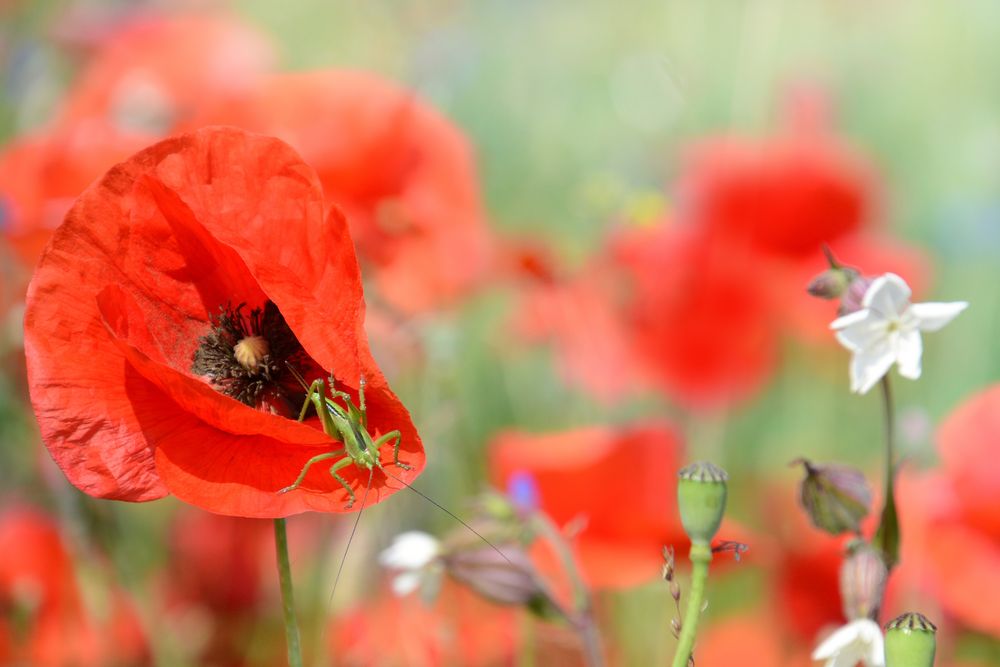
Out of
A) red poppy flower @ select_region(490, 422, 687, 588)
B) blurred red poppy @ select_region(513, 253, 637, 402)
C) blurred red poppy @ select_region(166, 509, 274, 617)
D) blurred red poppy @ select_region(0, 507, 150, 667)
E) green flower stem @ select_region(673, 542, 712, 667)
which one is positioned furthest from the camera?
blurred red poppy @ select_region(513, 253, 637, 402)

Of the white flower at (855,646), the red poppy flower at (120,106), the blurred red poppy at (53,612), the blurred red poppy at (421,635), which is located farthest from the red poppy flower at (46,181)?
the white flower at (855,646)

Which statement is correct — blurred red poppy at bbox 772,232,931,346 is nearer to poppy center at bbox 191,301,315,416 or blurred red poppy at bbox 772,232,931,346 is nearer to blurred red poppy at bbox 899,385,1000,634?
blurred red poppy at bbox 899,385,1000,634

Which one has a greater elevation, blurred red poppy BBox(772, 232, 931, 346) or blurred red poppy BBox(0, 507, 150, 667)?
blurred red poppy BBox(772, 232, 931, 346)

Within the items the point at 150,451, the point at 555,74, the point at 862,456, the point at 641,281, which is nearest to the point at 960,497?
the point at 150,451

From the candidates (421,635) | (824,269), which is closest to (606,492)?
(421,635)

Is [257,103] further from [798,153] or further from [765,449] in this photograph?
[765,449]

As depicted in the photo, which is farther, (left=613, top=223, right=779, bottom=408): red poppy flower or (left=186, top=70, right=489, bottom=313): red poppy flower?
(left=613, top=223, right=779, bottom=408): red poppy flower

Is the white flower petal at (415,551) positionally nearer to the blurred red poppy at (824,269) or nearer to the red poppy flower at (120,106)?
the red poppy flower at (120,106)

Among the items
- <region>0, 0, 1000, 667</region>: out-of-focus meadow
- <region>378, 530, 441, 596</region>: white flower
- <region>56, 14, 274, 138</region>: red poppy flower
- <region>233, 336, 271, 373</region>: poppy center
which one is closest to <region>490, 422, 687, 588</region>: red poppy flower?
<region>0, 0, 1000, 667</region>: out-of-focus meadow
